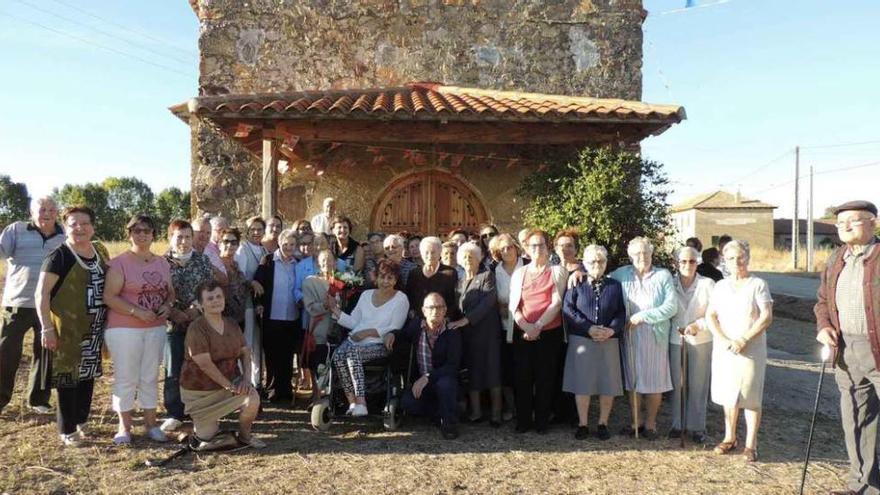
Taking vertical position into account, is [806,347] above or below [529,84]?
below

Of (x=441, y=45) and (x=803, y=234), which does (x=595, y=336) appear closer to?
(x=441, y=45)

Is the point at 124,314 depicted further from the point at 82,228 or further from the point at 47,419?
the point at 47,419

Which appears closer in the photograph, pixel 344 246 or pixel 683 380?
pixel 683 380

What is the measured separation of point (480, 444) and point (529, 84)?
6503 mm

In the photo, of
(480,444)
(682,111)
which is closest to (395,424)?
(480,444)

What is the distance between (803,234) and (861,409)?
51.2m

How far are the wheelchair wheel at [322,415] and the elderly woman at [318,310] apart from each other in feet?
1.08

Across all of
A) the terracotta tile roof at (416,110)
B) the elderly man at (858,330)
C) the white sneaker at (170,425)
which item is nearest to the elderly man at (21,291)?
the white sneaker at (170,425)

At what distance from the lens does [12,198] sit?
37969 mm

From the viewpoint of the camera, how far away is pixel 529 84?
377 inches

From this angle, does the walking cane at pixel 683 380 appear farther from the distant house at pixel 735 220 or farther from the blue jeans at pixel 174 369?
the distant house at pixel 735 220

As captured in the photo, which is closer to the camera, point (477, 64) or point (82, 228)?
point (82, 228)

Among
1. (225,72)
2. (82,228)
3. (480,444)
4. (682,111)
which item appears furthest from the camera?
(225,72)

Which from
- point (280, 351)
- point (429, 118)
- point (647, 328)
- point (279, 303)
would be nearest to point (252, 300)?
point (279, 303)
